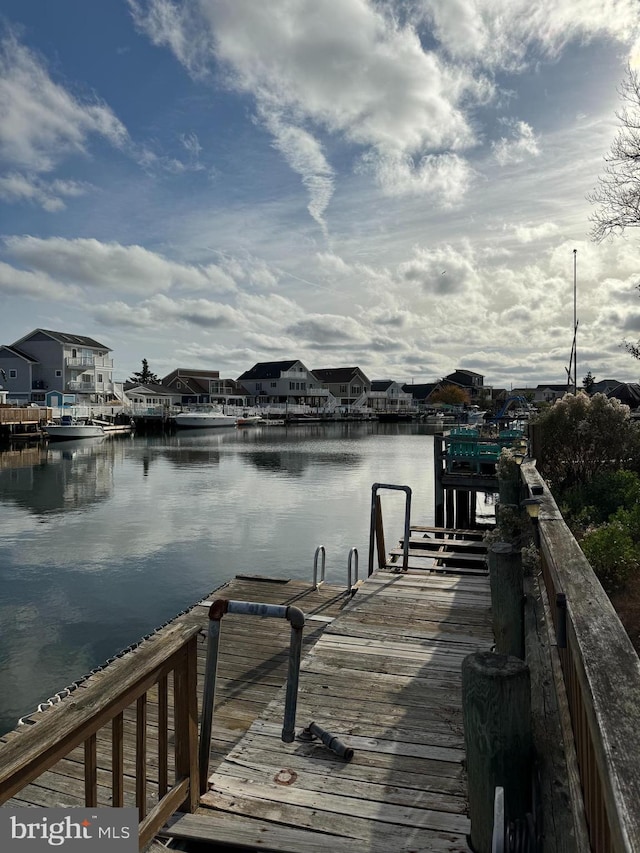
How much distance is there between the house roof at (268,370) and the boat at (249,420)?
54.9ft

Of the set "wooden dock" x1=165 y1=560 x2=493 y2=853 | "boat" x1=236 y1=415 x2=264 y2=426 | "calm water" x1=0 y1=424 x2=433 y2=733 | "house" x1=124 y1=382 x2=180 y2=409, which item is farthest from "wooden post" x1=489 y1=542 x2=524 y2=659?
"house" x1=124 y1=382 x2=180 y2=409

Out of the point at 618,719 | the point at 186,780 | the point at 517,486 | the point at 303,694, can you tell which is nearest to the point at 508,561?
the point at 303,694

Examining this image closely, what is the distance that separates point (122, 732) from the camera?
3033 mm

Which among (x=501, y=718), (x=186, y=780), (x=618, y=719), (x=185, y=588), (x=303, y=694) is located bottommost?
(x=185, y=588)

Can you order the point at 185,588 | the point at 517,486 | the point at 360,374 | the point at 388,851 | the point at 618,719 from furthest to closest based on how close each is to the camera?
1. the point at 360,374
2. the point at 185,588
3. the point at 517,486
4. the point at 388,851
5. the point at 618,719

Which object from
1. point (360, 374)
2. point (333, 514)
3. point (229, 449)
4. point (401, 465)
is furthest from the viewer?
point (360, 374)

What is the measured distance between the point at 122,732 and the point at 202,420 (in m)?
79.1

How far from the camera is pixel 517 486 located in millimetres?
10172

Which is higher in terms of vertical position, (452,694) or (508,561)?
(508,561)

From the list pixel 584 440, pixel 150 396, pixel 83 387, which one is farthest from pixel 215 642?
pixel 150 396

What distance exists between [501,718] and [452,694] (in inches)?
93.9

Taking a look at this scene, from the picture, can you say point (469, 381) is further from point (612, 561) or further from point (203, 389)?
point (612, 561)

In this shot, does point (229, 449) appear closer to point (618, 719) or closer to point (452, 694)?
point (452, 694)

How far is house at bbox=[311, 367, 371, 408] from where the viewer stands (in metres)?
118
